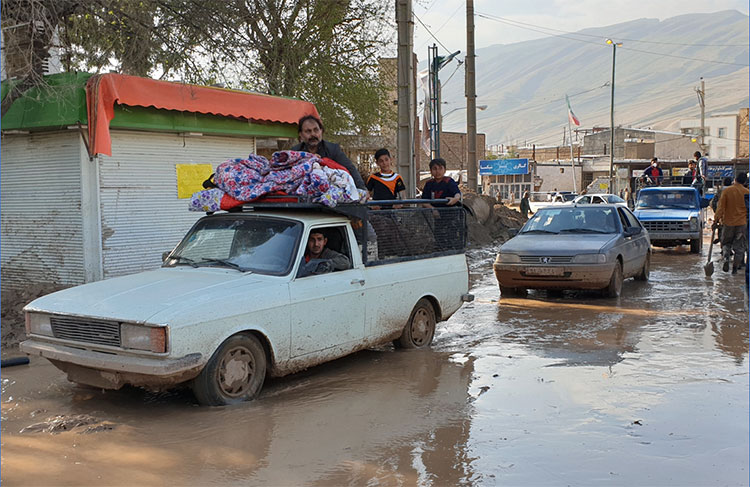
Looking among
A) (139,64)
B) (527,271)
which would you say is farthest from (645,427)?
(139,64)

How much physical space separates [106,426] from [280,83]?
12.2 m

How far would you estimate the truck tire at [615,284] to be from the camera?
38.5ft

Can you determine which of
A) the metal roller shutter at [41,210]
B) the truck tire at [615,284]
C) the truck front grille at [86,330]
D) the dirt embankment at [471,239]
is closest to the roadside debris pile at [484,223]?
the dirt embankment at [471,239]

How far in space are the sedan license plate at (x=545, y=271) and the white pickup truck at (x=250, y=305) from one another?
3.52 meters

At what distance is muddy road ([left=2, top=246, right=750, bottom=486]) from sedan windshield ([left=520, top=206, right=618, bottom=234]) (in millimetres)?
4147

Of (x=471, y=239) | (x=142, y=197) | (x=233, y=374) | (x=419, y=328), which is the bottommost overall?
(x=471, y=239)

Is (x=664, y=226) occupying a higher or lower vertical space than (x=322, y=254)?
lower

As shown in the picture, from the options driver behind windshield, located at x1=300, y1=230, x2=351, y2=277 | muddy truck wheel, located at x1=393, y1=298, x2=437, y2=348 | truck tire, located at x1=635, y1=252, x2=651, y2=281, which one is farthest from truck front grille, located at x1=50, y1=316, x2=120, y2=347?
truck tire, located at x1=635, y1=252, x2=651, y2=281

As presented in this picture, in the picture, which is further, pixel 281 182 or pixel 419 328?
pixel 419 328

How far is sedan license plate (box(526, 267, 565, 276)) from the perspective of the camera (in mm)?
11398

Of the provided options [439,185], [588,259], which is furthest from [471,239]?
[439,185]

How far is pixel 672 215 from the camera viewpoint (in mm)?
20016

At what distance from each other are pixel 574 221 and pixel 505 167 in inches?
2139

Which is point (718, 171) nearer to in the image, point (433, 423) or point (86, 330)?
point (433, 423)
